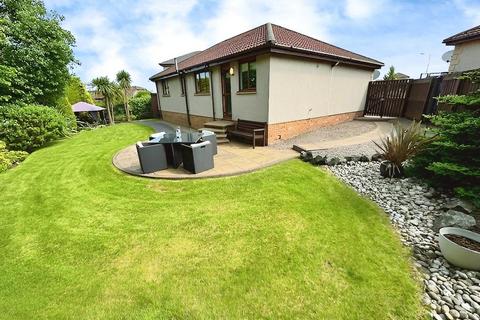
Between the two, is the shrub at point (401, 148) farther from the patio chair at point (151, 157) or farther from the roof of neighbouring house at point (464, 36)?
the roof of neighbouring house at point (464, 36)

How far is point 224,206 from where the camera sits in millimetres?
4547

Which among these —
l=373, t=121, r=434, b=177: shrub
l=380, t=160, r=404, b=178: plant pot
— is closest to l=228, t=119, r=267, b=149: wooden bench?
l=373, t=121, r=434, b=177: shrub

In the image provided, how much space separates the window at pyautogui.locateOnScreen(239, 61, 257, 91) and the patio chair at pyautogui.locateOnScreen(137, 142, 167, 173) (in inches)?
185

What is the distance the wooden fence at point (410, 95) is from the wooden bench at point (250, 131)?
6.62m

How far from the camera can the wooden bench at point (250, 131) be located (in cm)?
855

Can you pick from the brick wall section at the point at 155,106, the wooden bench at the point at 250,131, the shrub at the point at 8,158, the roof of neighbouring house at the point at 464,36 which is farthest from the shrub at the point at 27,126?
the roof of neighbouring house at the point at 464,36

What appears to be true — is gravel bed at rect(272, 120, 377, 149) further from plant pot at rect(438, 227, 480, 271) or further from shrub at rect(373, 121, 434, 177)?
plant pot at rect(438, 227, 480, 271)

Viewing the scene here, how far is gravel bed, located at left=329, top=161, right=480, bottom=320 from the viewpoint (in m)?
2.51

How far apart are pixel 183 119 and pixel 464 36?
15.5 meters

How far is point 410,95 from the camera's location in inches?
435

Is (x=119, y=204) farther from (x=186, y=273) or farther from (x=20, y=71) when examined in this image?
(x=20, y=71)

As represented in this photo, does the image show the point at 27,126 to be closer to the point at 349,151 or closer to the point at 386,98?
the point at 349,151

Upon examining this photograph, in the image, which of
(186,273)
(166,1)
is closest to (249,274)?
(186,273)

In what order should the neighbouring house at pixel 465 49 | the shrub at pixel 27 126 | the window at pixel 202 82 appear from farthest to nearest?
the window at pixel 202 82
the neighbouring house at pixel 465 49
the shrub at pixel 27 126
